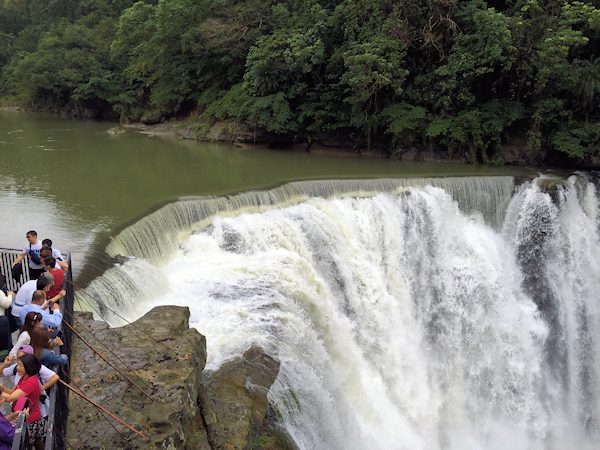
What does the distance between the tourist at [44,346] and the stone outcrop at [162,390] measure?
88 cm

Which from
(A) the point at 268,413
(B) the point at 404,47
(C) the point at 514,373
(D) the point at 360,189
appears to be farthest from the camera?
(B) the point at 404,47

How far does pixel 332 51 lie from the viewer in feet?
74.9

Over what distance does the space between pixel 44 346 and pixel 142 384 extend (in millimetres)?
1547

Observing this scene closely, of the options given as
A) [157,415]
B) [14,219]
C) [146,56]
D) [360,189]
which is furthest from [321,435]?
[146,56]

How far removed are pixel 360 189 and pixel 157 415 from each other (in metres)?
10.2

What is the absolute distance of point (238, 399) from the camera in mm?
7270

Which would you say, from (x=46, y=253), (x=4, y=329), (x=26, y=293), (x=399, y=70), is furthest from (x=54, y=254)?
(x=399, y=70)

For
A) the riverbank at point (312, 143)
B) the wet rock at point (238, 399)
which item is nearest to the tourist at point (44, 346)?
the wet rock at point (238, 399)

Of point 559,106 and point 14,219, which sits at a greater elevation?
point 559,106

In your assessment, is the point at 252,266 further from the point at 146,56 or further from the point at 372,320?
the point at 146,56

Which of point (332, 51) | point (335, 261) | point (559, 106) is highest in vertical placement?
point (332, 51)

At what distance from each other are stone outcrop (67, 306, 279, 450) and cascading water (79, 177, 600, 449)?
1014 mm

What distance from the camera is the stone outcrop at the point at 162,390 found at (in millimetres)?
5531

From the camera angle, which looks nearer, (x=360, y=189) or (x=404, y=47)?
(x=360, y=189)
